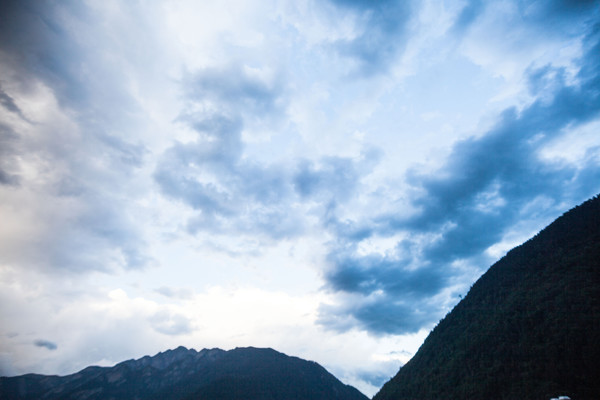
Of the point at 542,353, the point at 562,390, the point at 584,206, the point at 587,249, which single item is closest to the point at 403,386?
the point at 542,353

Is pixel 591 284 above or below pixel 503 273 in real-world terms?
below

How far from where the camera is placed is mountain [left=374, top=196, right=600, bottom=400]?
203ft

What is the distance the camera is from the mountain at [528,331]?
61844 mm

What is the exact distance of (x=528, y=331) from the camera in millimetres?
79125

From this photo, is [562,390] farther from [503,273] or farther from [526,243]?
[526,243]

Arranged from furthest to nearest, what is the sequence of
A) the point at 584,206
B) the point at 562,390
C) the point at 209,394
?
the point at 209,394 < the point at 584,206 < the point at 562,390

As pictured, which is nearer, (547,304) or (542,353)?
(542,353)

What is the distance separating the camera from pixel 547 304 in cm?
8225

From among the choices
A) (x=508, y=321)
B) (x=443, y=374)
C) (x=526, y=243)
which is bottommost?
(x=443, y=374)

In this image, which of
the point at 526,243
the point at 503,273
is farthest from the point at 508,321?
the point at 526,243

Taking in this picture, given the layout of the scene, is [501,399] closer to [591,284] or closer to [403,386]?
[591,284]

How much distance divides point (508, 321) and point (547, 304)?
13398mm

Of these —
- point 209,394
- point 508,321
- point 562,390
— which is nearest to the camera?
point 562,390

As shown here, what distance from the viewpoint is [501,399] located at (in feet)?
212
